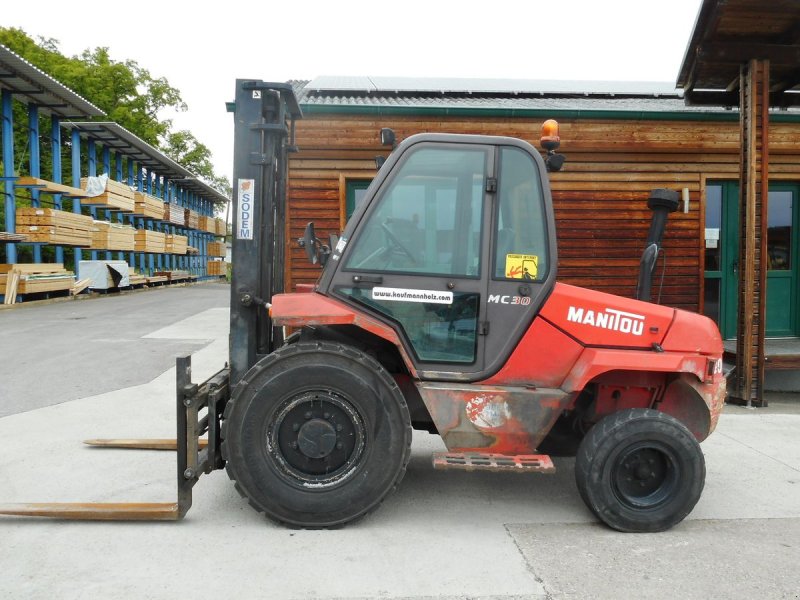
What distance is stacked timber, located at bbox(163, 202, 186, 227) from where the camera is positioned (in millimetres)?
36062

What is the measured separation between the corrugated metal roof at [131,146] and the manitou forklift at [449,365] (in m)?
25.6

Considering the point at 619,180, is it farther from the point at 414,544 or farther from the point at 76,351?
the point at 76,351

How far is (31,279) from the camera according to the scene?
1912 cm

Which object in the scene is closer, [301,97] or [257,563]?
[257,563]

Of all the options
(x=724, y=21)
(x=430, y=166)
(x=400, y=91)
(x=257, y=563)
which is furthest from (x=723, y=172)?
(x=257, y=563)

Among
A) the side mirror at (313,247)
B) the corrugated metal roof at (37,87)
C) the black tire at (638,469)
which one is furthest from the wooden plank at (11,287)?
the black tire at (638,469)

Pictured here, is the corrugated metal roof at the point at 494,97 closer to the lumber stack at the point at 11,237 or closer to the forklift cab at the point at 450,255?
the forklift cab at the point at 450,255

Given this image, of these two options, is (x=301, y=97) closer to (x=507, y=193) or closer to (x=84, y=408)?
(x=84, y=408)

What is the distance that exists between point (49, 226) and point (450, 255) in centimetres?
1975

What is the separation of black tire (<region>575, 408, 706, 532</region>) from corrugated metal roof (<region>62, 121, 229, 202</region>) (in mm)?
26720

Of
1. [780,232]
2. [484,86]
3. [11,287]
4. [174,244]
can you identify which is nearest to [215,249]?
[174,244]

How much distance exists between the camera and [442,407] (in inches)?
157

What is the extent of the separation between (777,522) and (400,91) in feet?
29.8

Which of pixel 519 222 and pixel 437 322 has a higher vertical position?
pixel 519 222
